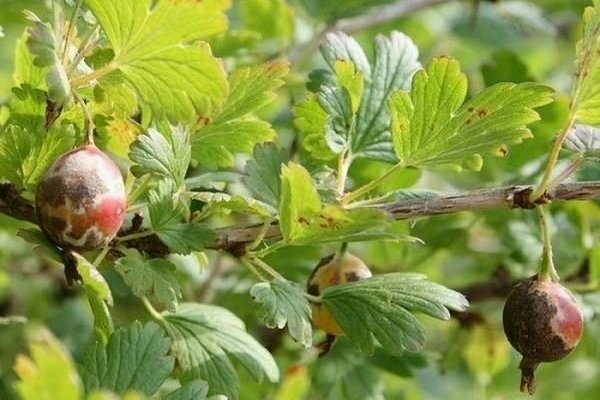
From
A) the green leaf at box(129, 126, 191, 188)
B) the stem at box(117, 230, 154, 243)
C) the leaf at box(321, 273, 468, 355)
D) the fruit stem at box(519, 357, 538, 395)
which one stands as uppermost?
the green leaf at box(129, 126, 191, 188)

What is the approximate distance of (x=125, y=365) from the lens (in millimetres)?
1200

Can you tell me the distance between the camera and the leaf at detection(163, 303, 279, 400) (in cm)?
132

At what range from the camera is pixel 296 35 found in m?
2.34

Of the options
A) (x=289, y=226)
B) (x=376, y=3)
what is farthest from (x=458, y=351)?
(x=289, y=226)

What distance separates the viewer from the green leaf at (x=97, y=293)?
43.8 inches

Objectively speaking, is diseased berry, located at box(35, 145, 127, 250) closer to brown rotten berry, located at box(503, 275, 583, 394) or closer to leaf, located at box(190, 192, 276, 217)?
leaf, located at box(190, 192, 276, 217)

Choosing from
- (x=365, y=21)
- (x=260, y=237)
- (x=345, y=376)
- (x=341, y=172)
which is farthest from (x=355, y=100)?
(x=365, y=21)

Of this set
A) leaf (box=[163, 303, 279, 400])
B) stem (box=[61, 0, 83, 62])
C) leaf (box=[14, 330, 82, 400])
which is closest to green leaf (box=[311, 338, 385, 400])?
leaf (box=[163, 303, 279, 400])

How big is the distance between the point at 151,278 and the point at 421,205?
0.29 metres

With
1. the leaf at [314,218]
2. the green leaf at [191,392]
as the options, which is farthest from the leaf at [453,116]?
the green leaf at [191,392]

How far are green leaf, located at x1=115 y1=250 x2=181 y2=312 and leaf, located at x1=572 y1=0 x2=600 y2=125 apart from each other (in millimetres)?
451

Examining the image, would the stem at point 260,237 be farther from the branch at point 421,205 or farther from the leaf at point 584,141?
the leaf at point 584,141

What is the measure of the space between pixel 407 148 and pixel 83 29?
40 centimetres

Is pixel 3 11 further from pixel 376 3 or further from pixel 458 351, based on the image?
pixel 458 351
